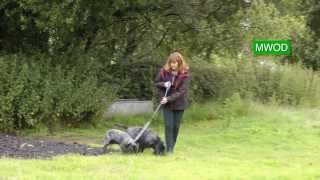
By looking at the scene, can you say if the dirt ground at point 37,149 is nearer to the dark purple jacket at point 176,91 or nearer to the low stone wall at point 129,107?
the dark purple jacket at point 176,91

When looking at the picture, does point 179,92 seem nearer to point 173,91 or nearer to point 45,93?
point 173,91

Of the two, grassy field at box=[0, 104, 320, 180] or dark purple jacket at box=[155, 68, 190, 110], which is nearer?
grassy field at box=[0, 104, 320, 180]

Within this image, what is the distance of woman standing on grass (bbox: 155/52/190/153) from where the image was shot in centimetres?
1327

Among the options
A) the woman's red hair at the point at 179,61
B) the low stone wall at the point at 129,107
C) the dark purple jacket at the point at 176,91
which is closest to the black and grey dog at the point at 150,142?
the dark purple jacket at the point at 176,91

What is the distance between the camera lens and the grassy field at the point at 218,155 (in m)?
10.4

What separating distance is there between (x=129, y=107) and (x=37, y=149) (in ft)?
26.5

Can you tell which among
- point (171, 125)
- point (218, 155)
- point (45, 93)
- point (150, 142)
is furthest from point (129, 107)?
point (150, 142)

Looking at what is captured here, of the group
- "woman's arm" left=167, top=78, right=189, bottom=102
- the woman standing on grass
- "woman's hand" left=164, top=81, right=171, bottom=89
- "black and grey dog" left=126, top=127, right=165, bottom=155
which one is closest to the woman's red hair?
A: the woman standing on grass

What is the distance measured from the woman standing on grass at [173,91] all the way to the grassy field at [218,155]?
0.52 meters

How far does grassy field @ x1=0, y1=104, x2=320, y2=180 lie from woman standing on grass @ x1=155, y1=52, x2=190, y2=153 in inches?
20.4

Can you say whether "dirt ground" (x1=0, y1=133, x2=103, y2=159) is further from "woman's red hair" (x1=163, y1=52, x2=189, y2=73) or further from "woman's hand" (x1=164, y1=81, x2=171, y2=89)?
"woman's red hair" (x1=163, y1=52, x2=189, y2=73)

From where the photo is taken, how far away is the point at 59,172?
1034 cm

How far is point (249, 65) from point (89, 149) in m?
12.5

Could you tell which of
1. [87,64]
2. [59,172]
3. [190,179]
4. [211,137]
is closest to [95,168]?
[59,172]
